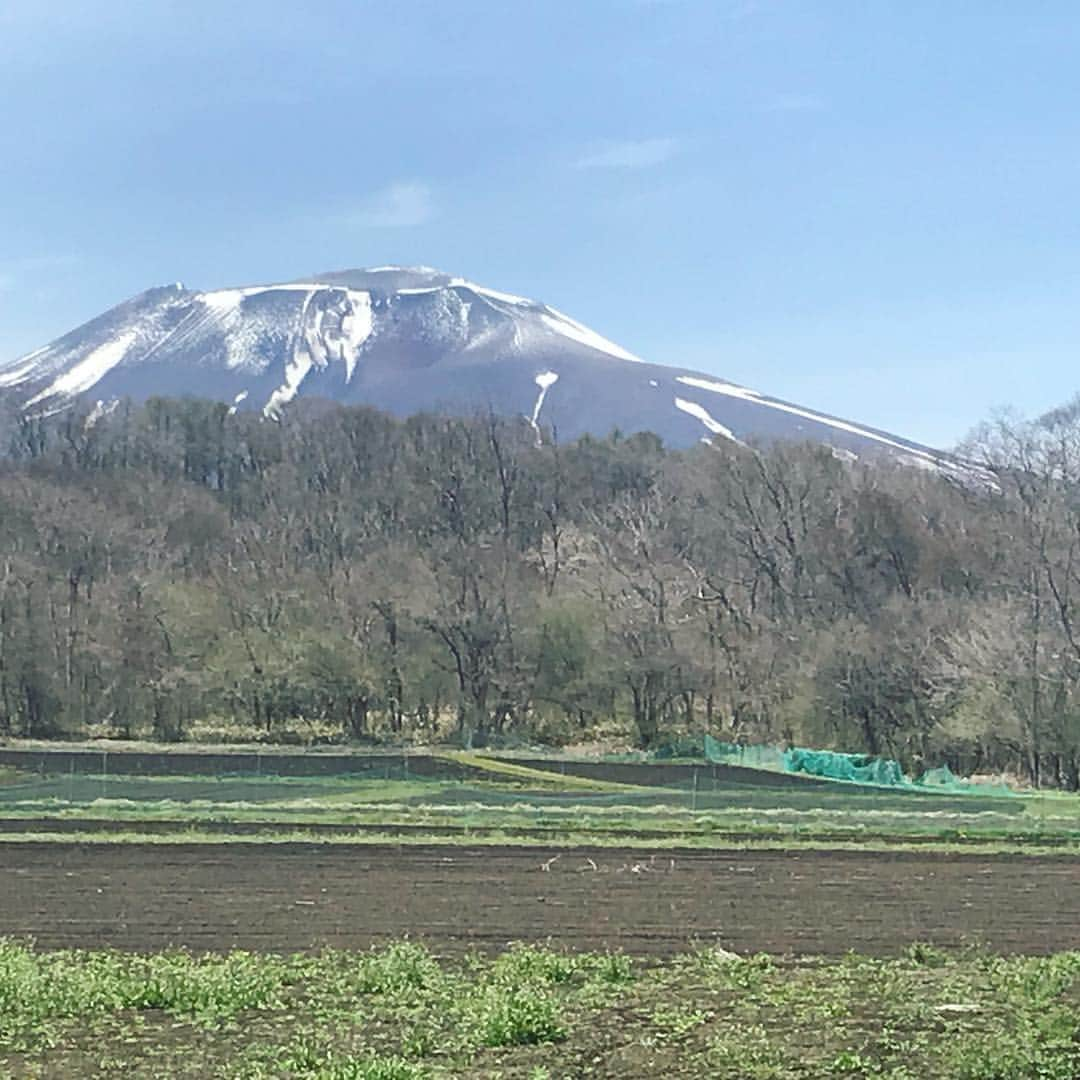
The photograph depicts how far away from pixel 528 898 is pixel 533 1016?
30.0 feet

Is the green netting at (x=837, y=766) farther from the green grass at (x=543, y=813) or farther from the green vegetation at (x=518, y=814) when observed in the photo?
the green grass at (x=543, y=813)

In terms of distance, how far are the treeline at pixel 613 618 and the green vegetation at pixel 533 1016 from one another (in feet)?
128

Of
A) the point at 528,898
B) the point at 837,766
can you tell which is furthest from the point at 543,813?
the point at 837,766

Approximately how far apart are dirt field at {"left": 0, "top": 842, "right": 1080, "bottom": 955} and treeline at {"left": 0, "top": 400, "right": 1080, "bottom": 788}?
2916 cm

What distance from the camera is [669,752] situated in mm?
55750

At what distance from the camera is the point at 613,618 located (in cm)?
6650

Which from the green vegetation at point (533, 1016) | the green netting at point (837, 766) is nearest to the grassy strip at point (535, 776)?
the green netting at point (837, 766)

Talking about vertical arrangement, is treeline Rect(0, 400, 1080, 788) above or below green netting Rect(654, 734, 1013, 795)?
above

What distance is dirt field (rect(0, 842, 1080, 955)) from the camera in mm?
16875

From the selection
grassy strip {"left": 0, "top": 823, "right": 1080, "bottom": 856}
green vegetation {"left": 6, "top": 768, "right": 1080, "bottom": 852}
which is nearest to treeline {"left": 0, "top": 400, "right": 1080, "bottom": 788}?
green vegetation {"left": 6, "top": 768, "right": 1080, "bottom": 852}

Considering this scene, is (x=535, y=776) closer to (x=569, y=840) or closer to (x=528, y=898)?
(x=569, y=840)

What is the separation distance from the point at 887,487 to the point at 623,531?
560 inches

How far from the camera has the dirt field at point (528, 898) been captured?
16875 mm

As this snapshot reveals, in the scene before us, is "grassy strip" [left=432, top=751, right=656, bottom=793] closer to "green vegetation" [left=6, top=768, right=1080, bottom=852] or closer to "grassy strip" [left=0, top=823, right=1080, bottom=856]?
"green vegetation" [left=6, top=768, right=1080, bottom=852]
